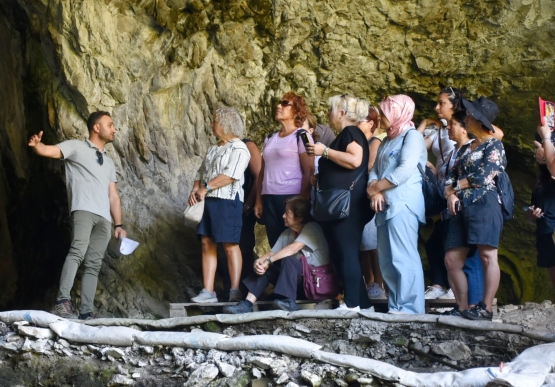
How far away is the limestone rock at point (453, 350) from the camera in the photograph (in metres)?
4.71

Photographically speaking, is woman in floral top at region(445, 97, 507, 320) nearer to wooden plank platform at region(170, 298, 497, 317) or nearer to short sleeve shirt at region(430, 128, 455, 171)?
wooden plank platform at region(170, 298, 497, 317)

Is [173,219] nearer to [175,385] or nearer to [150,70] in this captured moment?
[150,70]

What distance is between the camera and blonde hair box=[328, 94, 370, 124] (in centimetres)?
591

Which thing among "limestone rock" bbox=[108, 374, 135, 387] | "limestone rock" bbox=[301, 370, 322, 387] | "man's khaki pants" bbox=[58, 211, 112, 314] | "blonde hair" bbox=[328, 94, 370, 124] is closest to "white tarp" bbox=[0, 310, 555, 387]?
"limestone rock" bbox=[301, 370, 322, 387]

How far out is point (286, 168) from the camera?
6262mm

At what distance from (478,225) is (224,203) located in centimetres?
215

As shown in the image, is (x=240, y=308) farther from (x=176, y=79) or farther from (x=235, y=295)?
(x=176, y=79)

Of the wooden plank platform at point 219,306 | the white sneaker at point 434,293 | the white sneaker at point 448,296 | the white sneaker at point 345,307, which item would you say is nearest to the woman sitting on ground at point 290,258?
the wooden plank platform at point 219,306

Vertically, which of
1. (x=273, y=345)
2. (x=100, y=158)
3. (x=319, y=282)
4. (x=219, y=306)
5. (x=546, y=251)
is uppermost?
(x=100, y=158)

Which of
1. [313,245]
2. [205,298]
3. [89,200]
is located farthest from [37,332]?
[313,245]

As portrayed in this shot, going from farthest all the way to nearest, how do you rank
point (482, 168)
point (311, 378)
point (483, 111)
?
point (483, 111)
point (482, 168)
point (311, 378)

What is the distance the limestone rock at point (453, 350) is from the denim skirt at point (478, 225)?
2.26 feet

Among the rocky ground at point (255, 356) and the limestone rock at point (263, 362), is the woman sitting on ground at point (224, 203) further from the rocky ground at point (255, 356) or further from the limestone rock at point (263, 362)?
the limestone rock at point (263, 362)

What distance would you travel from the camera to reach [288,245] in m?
5.95
